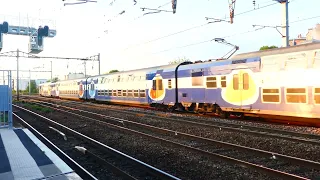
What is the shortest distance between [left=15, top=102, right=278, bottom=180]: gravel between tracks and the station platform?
2422mm

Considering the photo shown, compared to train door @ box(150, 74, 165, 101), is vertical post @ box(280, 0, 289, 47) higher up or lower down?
higher up

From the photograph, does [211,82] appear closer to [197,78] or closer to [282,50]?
[197,78]

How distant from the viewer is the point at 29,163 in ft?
25.6

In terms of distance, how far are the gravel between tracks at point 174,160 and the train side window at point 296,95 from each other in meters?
5.82

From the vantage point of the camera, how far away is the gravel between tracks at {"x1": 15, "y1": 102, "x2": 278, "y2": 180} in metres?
7.35

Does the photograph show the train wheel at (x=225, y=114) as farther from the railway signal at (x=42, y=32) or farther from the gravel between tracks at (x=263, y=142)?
the railway signal at (x=42, y=32)

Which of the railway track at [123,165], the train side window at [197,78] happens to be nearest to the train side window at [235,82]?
the train side window at [197,78]

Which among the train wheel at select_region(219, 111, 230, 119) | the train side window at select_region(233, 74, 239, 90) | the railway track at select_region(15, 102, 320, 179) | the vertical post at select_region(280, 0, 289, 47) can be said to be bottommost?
the railway track at select_region(15, 102, 320, 179)

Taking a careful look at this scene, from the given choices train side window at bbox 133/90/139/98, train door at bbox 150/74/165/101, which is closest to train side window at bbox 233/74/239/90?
train door at bbox 150/74/165/101

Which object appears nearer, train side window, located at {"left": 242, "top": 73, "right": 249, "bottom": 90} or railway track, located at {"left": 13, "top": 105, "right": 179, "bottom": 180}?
railway track, located at {"left": 13, "top": 105, "right": 179, "bottom": 180}

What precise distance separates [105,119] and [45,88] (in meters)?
53.8

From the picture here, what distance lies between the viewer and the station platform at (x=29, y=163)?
6777 mm

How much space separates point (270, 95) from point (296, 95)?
4.49 feet

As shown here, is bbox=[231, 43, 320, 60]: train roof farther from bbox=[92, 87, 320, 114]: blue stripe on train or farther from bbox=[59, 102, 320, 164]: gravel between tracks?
bbox=[59, 102, 320, 164]: gravel between tracks
